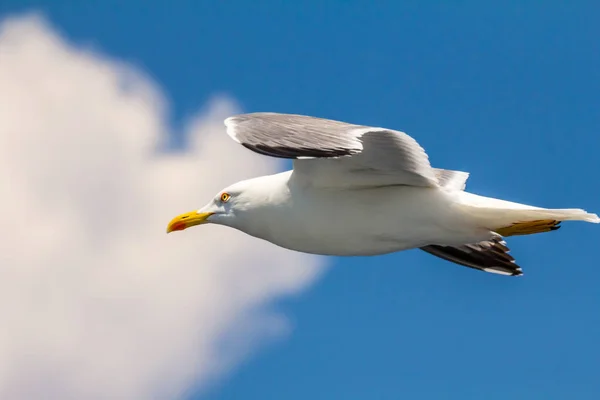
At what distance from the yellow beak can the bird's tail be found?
8.65ft

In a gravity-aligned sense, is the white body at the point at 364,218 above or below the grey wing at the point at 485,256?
below

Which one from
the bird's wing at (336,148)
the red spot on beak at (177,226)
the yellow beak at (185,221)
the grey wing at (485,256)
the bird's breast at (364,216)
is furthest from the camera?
the grey wing at (485,256)

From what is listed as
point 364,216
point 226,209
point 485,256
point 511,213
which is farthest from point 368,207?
point 485,256

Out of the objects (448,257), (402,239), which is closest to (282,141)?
(402,239)

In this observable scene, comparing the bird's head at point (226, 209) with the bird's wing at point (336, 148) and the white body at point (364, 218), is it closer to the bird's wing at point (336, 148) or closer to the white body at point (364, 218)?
the white body at point (364, 218)

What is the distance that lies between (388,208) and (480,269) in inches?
95.8

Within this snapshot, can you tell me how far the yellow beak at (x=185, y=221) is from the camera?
Result: 9.98 meters

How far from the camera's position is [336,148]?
7250 mm

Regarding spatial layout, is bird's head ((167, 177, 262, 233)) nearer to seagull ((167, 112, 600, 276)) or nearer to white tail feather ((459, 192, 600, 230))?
seagull ((167, 112, 600, 276))

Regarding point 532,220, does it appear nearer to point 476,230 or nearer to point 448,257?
point 476,230

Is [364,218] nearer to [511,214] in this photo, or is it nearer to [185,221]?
[511,214]

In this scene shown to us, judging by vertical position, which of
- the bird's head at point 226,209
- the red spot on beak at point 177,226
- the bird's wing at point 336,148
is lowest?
the red spot on beak at point 177,226

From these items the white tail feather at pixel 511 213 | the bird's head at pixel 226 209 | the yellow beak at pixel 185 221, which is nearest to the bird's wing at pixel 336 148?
the white tail feather at pixel 511 213

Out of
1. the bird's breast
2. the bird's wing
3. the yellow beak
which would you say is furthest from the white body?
the yellow beak
